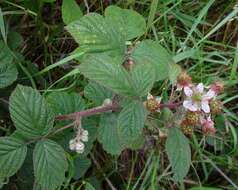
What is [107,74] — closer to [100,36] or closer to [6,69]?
[100,36]

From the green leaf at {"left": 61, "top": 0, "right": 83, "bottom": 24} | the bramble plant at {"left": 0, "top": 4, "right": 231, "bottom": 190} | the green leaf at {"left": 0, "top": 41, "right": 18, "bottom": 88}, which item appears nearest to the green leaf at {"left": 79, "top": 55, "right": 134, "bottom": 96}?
the bramble plant at {"left": 0, "top": 4, "right": 231, "bottom": 190}

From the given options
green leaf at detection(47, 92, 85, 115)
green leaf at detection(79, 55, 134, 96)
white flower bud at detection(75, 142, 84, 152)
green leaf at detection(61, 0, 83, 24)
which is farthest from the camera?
green leaf at detection(61, 0, 83, 24)

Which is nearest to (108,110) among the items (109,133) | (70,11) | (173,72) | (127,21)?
(109,133)

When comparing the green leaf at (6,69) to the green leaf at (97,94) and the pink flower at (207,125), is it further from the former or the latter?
the pink flower at (207,125)

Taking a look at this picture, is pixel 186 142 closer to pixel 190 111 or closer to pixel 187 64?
pixel 190 111

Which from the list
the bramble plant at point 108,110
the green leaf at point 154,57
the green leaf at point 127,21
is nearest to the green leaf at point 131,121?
the bramble plant at point 108,110

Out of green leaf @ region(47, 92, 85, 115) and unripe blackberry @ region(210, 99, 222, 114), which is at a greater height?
unripe blackberry @ region(210, 99, 222, 114)

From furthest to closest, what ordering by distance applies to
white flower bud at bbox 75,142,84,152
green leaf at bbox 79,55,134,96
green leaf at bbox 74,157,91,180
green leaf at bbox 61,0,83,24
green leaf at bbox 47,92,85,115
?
green leaf at bbox 61,0,83,24 → green leaf at bbox 74,157,91,180 → green leaf at bbox 47,92,85,115 → white flower bud at bbox 75,142,84,152 → green leaf at bbox 79,55,134,96

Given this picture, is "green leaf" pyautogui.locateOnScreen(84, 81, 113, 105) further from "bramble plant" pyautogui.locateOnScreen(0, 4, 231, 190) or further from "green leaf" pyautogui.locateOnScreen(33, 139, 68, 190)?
"green leaf" pyautogui.locateOnScreen(33, 139, 68, 190)
